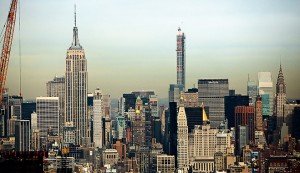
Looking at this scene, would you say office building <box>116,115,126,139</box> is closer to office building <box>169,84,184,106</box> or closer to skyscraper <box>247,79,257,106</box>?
office building <box>169,84,184,106</box>

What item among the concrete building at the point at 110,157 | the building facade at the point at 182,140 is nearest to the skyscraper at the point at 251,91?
the building facade at the point at 182,140

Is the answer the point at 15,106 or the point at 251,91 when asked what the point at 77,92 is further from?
the point at 15,106

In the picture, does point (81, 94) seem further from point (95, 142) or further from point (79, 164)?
point (79, 164)

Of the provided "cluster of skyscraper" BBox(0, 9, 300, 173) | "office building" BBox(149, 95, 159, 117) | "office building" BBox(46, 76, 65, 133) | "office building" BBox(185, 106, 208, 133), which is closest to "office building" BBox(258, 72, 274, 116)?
"cluster of skyscraper" BBox(0, 9, 300, 173)

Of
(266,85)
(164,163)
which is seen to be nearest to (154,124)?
(164,163)

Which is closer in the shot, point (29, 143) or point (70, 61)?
point (29, 143)

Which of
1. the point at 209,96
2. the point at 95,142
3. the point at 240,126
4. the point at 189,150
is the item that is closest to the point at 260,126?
the point at 240,126
